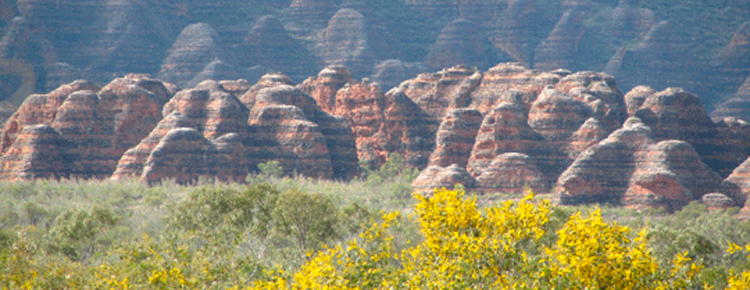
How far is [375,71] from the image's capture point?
150 metres

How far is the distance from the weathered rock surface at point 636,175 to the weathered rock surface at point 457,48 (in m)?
91.8

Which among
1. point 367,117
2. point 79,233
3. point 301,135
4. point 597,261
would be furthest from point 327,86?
point 597,261

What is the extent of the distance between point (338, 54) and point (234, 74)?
2080 centimetres

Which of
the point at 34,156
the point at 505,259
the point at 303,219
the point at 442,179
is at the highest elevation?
the point at 505,259

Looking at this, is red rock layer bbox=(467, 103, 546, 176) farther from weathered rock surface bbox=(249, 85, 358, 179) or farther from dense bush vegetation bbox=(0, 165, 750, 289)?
dense bush vegetation bbox=(0, 165, 750, 289)

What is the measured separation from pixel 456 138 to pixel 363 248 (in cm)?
5203

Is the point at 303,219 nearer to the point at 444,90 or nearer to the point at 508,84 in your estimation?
the point at 508,84

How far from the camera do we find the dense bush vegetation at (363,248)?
17484 mm

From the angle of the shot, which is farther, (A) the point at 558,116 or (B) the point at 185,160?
(A) the point at 558,116

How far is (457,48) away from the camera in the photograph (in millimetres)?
160875

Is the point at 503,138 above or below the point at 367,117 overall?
above

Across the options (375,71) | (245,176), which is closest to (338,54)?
(375,71)

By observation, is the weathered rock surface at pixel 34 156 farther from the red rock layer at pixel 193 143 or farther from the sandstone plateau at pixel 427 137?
the red rock layer at pixel 193 143

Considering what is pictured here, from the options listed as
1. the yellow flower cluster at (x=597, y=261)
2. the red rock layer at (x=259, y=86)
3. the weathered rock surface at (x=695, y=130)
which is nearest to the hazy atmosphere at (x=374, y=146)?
the yellow flower cluster at (x=597, y=261)
